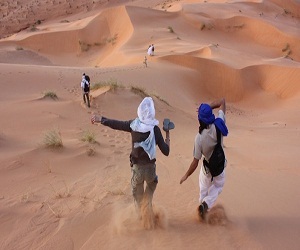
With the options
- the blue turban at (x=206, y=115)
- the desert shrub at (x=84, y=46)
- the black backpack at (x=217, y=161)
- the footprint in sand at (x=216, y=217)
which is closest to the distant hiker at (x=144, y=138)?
the blue turban at (x=206, y=115)

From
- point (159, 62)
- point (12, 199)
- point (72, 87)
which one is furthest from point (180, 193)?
point (159, 62)

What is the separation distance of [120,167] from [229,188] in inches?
75.1

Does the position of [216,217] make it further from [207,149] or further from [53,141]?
[53,141]

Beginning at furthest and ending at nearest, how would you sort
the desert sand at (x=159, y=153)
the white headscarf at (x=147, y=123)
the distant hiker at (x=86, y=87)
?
the distant hiker at (x=86, y=87)
the desert sand at (x=159, y=153)
the white headscarf at (x=147, y=123)

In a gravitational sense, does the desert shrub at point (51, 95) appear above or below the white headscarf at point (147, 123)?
below

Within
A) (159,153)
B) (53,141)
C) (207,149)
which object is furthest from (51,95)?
(207,149)

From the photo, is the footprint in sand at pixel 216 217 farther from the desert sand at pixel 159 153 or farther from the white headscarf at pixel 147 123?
the white headscarf at pixel 147 123

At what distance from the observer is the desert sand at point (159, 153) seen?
4449 millimetres

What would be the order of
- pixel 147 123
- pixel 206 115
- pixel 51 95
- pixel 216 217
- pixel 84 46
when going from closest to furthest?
pixel 147 123 → pixel 206 115 → pixel 216 217 → pixel 51 95 → pixel 84 46

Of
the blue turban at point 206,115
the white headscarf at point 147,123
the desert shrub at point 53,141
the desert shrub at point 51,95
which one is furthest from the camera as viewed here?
the desert shrub at point 51,95

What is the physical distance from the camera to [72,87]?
12844mm

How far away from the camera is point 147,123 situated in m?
3.95

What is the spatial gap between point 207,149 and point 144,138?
77 centimetres

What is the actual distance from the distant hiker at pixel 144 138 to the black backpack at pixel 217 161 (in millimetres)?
545
